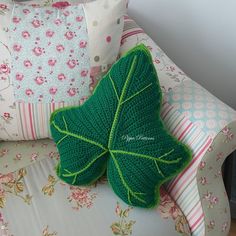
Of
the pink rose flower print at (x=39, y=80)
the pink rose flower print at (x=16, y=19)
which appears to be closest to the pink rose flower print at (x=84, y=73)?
the pink rose flower print at (x=39, y=80)

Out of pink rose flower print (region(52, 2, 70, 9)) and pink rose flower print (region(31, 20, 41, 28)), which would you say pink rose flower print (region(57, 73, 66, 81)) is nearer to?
pink rose flower print (region(31, 20, 41, 28))

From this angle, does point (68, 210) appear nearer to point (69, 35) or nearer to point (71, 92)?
point (71, 92)

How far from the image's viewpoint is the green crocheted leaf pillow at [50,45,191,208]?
0.92 meters

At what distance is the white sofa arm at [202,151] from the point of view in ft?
3.05

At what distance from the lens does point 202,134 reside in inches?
37.0

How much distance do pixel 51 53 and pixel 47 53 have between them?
10 mm

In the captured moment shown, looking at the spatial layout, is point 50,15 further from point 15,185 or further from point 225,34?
point 225,34

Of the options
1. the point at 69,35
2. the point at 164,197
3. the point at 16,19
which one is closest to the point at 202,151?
the point at 164,197

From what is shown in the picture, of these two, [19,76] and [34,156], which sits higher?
[19,76]

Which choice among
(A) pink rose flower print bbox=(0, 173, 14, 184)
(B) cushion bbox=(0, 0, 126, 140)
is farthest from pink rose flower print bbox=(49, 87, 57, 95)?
(A) pink rose flower print bbox=(0, 173, 14, 184)

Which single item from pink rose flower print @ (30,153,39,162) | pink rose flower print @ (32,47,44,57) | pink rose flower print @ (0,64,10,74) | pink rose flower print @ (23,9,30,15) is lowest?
pink rose flower print @ (30,153,39,162)

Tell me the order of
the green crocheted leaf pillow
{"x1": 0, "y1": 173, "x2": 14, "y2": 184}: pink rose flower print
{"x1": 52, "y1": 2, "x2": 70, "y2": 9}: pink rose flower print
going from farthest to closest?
{"x1": 52, "y1": 2, "x2": 70, "y2": 9}: pink rose flower print, {"x1": 0, "y1": 173, "x2": 14, "y2": 184}: pink rose flower print, the green crocheted leaf pillow

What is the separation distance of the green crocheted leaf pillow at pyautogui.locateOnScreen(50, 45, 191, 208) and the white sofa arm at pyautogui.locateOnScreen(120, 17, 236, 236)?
4 cm

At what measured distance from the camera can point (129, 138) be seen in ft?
3.02
